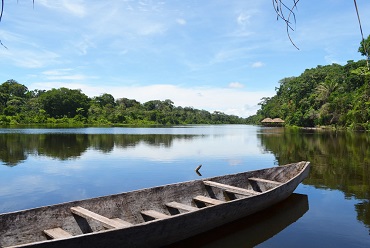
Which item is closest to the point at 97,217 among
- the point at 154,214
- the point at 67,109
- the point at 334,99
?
the point at 154,214

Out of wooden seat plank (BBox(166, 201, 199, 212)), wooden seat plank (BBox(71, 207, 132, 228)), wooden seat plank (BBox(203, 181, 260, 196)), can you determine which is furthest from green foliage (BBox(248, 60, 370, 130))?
wooden seat plank (BBox(71, 207, 132, 228))

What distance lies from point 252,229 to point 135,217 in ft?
7.85

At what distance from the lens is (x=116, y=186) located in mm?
10844

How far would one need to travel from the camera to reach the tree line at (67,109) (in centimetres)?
6794

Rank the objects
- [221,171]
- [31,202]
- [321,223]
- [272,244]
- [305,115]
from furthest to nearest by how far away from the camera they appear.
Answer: [305,115], [221,171], [31,202], [321,223], [272,244]

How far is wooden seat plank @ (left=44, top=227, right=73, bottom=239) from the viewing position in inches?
192

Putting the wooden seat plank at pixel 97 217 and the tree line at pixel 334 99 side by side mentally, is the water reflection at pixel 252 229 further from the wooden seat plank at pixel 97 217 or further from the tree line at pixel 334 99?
the tree line at pixel 334 99

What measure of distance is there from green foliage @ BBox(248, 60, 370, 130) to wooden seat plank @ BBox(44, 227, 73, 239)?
38990mm

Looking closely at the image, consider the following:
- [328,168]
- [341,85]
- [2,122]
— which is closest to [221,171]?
[328,168]

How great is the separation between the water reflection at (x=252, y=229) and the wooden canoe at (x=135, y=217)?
288 mm

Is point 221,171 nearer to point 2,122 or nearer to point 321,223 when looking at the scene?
point 321,223

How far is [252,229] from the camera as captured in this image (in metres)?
6.79

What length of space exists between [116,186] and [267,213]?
5.17m

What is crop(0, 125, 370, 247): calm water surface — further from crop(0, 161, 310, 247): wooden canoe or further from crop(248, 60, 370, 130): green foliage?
crop(248, 60, 370, 130): green foliage
